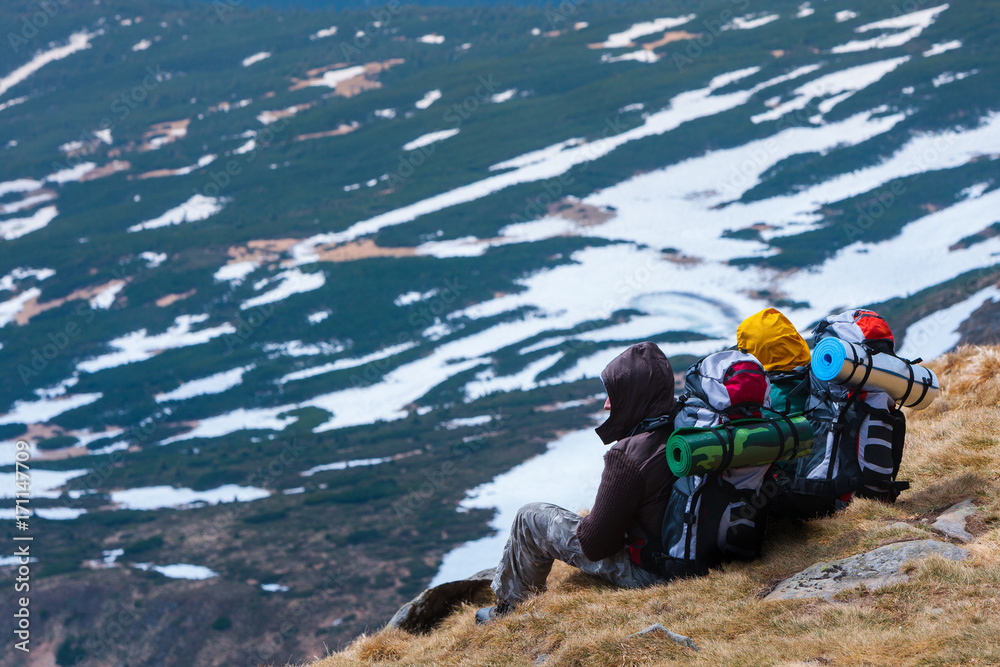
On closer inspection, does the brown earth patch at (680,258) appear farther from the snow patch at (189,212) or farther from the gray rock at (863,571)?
the gray rock at (863,571)

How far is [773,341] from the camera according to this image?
9.07 metres

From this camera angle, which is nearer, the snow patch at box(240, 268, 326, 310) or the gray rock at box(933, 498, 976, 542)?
the gray rock at box(933, 498, 976, 542)

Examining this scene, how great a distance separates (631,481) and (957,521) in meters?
3.48

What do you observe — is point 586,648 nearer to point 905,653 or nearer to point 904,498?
point 905,653

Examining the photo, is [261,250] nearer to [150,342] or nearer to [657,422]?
[150,342]

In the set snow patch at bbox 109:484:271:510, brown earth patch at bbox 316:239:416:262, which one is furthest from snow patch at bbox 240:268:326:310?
snow patch at bbox 109:484:271:510

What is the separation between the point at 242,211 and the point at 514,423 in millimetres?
112760

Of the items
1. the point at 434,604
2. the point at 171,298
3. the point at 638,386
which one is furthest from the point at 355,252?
the point at 638,386

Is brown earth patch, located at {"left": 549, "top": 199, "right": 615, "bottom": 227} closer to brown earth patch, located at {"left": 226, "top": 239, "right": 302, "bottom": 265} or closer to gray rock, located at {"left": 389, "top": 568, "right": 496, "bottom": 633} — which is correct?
brown earth patch, located at {"left": 226, "top": 239, "right": 302, "bottom": 265}

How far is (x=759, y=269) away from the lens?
11356cm

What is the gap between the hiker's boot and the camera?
935 cm

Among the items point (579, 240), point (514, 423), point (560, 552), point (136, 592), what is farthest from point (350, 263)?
point (560, 552)

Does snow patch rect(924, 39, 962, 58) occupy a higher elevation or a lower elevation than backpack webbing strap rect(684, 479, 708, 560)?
lower

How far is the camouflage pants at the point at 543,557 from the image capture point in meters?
8.66
